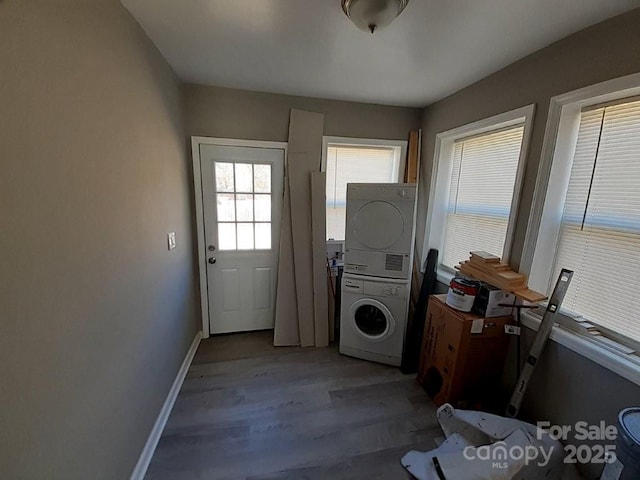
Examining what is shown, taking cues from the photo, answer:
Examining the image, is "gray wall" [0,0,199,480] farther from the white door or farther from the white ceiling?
the white door

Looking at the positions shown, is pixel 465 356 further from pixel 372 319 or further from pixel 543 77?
pixel 543 77

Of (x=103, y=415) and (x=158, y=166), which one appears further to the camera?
(x=158, y=166)

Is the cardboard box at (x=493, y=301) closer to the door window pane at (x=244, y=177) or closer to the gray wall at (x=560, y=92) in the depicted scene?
the gray wall at (x=560, y=92)

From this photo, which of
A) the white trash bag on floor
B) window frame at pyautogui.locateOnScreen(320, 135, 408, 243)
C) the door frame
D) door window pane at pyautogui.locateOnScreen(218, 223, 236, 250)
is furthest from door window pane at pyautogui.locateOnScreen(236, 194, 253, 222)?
the white trash bag on floor

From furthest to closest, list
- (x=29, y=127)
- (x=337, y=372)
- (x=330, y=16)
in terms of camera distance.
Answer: (x=337, y=372), (x=330, y=16), (x=29, y=127)

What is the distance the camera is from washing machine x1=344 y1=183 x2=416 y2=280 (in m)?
2.25

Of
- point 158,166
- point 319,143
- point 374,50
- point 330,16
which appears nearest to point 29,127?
point 158,166

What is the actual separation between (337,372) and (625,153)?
2.35 m

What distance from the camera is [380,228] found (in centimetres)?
231

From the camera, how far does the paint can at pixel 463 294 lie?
184cm

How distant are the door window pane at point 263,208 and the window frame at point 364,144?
640 millimetres

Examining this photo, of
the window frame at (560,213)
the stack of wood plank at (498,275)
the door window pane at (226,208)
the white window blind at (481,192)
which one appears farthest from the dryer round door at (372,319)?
the door window pane at (226,208)

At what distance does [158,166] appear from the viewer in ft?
5.74

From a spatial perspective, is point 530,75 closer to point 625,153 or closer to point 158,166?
point 625,153
